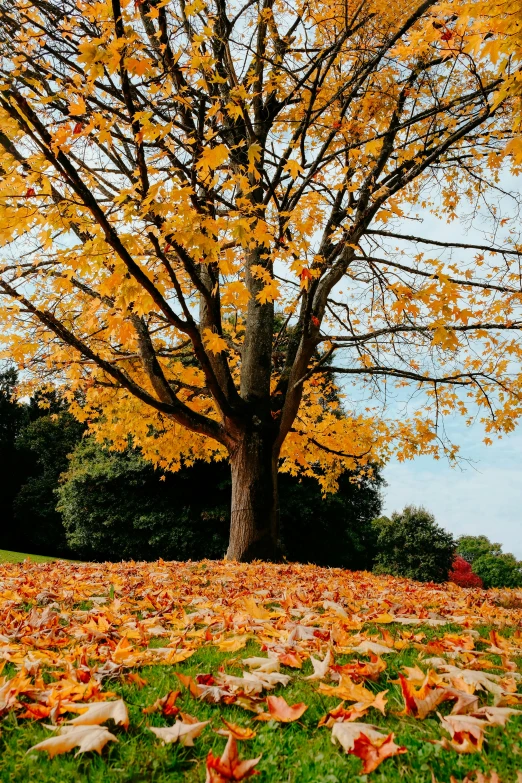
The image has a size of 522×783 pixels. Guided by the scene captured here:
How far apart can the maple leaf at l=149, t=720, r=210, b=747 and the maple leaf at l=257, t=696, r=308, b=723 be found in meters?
0.24

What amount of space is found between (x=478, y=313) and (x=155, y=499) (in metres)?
11.8

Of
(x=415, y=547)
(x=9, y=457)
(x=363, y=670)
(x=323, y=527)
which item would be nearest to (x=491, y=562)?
(x=415, y=547)

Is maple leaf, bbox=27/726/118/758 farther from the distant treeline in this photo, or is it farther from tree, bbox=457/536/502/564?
tree, bbox=457/536/502/564

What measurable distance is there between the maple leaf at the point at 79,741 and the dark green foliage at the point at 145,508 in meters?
13.8

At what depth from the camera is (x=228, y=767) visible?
4.77 feet

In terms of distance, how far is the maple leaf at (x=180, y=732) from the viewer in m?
1.63

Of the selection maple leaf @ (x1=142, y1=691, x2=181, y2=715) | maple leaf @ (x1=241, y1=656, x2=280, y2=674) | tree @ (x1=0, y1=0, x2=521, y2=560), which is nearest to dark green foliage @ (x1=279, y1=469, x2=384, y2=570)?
tree @ (x1=0, y1=0, x2=521, y2=560)

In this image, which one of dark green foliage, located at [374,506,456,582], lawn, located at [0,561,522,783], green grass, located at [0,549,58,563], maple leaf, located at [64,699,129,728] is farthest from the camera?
dark green foliage, located at [374,506,456,582]

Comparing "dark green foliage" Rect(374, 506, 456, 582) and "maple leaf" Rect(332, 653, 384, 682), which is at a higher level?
"dark green foliage" Rect(374, 506, 456, 582)

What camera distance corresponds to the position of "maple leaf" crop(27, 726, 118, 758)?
158cm

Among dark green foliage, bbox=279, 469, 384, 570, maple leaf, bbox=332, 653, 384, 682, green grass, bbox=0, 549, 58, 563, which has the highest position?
dark green foliage, bbox=279, 469, 384, 570

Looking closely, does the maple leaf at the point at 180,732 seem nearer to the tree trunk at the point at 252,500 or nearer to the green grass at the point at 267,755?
the green grass at the point at 267,755

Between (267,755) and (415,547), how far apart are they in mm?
14302

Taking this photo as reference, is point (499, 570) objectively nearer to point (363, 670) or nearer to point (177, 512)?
point (177, 512)
